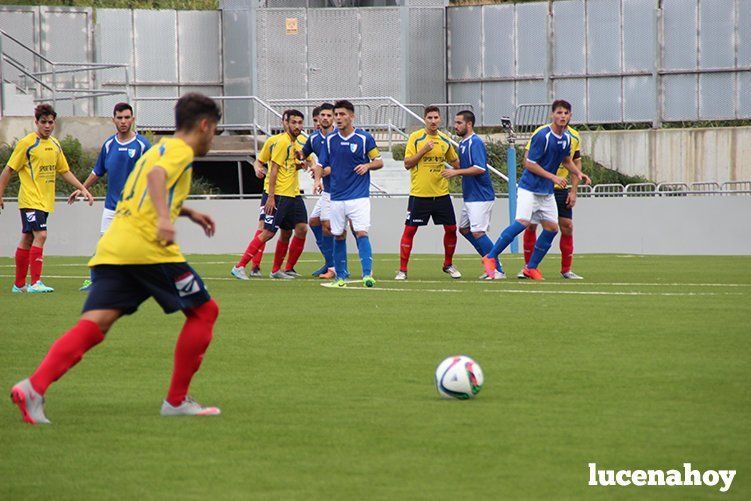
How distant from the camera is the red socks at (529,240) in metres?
18.4

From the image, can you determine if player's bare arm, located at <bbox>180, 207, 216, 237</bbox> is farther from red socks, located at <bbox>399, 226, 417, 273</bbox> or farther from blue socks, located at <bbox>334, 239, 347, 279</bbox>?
red socks, located at <bbox>399, 226, 417, 273</bbox>

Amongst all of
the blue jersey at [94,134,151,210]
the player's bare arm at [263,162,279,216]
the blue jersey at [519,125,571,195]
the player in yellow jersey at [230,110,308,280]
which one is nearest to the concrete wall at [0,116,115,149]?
the player in yellow jersey at [230,110,308,280]

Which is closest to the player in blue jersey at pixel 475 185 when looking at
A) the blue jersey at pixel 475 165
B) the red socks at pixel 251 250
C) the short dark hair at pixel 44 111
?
the blue jersey at pixel 475 165

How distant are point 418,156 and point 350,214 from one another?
1.42 metres

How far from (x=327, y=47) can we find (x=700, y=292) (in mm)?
26275

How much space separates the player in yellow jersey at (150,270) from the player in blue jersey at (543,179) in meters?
10.1

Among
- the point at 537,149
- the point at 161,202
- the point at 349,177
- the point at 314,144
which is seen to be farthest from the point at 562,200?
the point at 161,202

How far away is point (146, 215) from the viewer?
25.0ft

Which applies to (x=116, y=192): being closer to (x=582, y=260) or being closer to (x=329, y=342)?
(x=329, y=342)

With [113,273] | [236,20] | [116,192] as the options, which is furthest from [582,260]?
[236,20]

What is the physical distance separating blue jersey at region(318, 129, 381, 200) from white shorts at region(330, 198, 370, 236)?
79 millimetres

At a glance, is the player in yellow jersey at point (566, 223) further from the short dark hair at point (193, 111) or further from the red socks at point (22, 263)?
the short dark hair at point (193, 111)

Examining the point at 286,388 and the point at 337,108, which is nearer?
the point at 286,388

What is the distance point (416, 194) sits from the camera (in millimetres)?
18656
